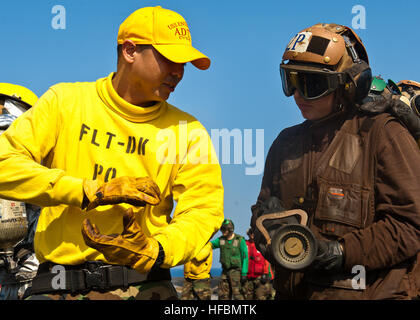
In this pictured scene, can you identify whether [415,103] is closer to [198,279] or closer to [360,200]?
[360,200]

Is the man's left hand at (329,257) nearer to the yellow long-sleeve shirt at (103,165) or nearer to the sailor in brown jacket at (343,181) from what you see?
the sailor in brown jacket at (343,181)

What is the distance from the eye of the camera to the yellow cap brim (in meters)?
4.02

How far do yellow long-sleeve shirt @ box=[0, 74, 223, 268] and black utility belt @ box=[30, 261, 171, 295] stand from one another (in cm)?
6

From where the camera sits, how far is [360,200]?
4742 mm

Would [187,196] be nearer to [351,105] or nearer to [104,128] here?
[104,128]

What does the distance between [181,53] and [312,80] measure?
135 centimetres

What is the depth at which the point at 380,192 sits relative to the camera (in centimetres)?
468

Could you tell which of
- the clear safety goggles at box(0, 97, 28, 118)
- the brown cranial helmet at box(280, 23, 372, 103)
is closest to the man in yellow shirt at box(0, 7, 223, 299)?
the brown cranial helmet at box(280, 23, 372, 103)

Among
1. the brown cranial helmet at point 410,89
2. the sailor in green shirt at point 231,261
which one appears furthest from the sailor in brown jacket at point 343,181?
the sailor in green shirt at point 231,261

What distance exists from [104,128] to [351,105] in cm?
207

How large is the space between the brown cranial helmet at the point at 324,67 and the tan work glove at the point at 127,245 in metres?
2.00

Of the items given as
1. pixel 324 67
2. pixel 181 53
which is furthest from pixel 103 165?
pixel 324 67

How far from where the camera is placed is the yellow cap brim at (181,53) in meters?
4.02
